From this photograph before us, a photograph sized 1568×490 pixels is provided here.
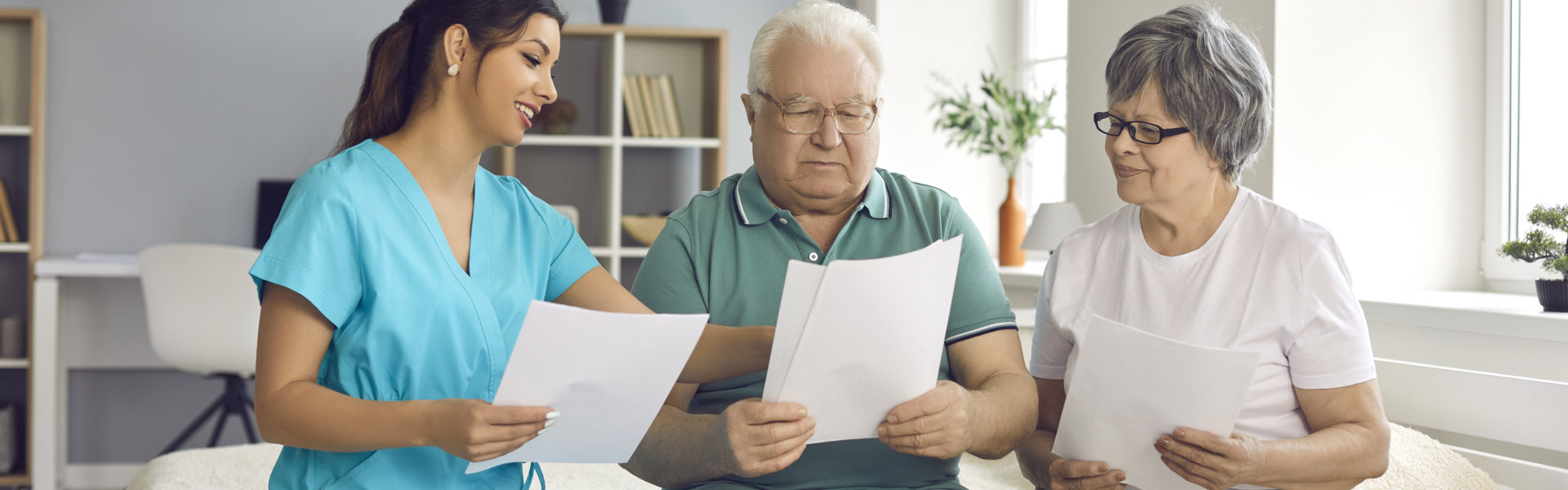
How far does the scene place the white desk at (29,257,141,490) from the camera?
3.38m

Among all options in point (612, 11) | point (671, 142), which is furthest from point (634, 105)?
point (612, 11)

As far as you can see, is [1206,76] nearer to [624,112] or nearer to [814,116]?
[814,116]

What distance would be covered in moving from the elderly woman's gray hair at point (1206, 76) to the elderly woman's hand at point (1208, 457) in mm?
378

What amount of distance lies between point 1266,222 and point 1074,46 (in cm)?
202

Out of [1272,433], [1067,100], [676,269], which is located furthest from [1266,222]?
[1067,100]

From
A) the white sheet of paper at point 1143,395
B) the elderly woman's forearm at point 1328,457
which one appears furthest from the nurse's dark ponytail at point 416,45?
the elderly woman's forearm at point 1328,457

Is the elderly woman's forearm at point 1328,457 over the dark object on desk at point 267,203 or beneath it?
beneath

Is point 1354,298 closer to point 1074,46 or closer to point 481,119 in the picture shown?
point 481,119

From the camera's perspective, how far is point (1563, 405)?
158 cm

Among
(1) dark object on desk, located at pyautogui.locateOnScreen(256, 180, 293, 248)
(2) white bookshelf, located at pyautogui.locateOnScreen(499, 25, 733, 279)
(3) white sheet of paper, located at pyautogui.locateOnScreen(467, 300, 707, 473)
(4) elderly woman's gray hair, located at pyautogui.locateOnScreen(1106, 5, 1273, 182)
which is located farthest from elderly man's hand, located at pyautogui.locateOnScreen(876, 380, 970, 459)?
(1) dark object on desk, located at pyautogui.locateOnScreen(256, 180, 293, 248)

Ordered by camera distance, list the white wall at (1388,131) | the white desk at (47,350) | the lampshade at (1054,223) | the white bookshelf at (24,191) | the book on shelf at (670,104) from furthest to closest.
Result: 1. the book on shelf at (670,104)
2. the white bookshelf at (24,191)
3. the white desk at (47,350)
4. the lampshade at (1054,223)
5. the white wall at (1388,131)

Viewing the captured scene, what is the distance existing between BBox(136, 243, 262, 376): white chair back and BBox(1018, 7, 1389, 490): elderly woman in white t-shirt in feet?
8.47

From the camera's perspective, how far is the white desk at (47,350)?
11.1 feet

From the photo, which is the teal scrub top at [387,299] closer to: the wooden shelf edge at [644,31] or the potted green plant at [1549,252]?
the potted green plant at [1549,252]
